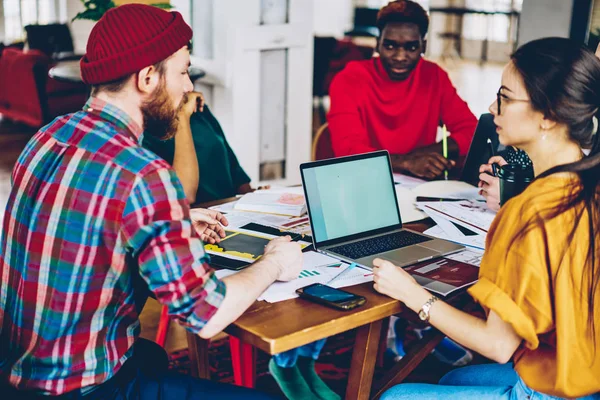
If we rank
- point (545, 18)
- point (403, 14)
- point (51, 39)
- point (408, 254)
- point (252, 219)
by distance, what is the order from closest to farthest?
point (408, 254) < point (252, 219) < point (403, 14) < point (545, 18) < point (51, 39)

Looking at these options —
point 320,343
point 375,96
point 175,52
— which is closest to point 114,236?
point 175,52

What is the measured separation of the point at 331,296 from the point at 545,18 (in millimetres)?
3608

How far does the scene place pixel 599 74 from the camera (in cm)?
139

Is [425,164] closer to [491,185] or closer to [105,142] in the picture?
[491,185]

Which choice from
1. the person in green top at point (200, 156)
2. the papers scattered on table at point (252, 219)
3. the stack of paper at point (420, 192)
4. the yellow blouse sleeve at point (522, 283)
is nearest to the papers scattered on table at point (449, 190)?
the stack of paper at point (420, 192)

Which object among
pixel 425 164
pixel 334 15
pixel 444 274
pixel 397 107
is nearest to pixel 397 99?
pixel 397 107

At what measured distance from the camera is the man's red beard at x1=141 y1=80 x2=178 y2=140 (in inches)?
56.2

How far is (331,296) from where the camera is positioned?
1.50m

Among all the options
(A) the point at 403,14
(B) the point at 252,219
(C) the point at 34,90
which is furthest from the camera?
(C) the point at 34,90

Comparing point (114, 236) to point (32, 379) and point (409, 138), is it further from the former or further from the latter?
point (409, 138)

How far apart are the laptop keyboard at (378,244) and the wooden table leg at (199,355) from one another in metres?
0.57

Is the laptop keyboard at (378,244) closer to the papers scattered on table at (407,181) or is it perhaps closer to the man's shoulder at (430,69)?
the papers scattered on table at (407,181)

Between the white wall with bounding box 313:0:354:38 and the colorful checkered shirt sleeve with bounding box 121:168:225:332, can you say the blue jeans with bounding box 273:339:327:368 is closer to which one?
the colorful checkered shirt sleeve with bounding box 121:168:225:332

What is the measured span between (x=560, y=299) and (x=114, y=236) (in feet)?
2.55
